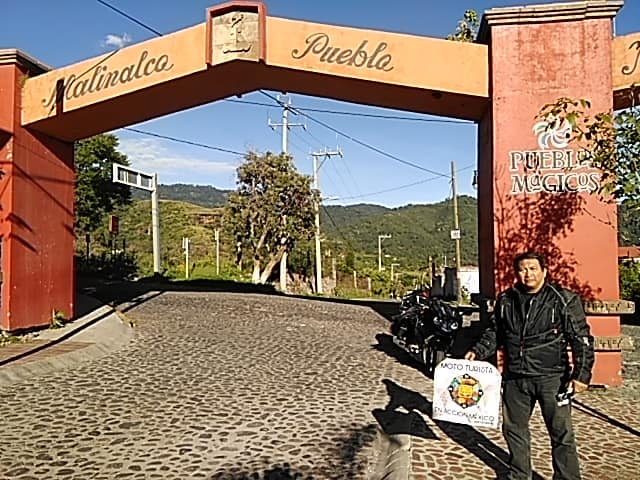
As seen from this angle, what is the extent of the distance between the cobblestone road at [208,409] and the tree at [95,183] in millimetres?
16914

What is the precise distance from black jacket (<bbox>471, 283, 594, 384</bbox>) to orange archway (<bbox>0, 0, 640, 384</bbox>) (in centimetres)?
396

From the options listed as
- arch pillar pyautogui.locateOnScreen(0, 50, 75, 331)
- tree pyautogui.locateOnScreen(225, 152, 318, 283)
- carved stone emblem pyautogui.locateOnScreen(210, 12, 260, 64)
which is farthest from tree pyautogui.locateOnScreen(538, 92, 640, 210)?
tree pyautogui.locateOnScreen(225, 152, 318, 283)

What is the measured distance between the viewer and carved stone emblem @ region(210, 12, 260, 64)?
947cm

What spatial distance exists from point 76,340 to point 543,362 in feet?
26.9

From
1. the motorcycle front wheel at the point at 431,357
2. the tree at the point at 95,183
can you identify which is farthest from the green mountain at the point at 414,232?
the motorcycle front wheel at the point at 431,357

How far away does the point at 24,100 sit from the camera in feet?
34.4

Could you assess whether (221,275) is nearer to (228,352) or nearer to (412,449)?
(228,352)

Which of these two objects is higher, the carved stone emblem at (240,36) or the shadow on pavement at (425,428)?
the carved stone emblem at (240,36)

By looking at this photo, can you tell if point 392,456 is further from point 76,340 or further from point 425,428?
point 76,340

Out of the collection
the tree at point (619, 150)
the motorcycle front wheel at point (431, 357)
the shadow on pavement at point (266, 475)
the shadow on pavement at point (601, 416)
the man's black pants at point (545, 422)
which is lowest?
the shadow on pavement at point (601, 416)

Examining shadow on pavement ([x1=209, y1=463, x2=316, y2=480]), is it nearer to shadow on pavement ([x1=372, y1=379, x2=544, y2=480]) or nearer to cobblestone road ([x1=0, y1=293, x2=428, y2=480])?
cobblestone road ([x1=0, y1=293, x2=428, y2=480])

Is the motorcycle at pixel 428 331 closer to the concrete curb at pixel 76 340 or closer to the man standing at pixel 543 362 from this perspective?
the concrete curb at pixel 76 340

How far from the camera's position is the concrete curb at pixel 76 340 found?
332 inches

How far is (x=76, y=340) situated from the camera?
35.1 feet
